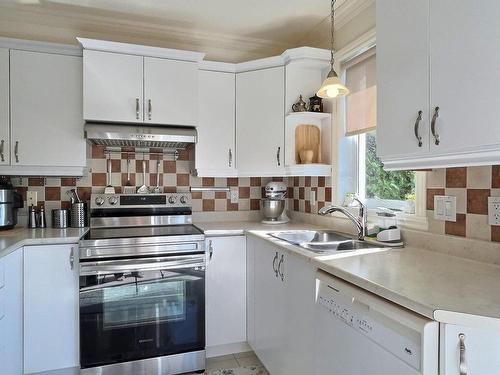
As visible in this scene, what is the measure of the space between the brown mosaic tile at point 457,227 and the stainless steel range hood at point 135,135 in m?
1.66

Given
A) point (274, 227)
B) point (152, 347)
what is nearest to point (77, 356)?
point (152, 347)

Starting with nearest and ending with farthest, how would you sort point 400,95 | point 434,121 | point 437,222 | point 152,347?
point 434,121, point 400,95, point 437,222, point 152,347

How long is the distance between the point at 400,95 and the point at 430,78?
0.48 feet

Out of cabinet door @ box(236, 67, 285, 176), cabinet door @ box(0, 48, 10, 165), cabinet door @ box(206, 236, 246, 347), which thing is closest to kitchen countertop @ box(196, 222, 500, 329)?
cabinet door @ box(206, 236, 246, 347)

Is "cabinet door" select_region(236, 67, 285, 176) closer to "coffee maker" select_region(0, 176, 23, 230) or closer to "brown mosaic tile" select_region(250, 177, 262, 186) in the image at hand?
"brown mosaic tile" select_region(250, 177, 262, 186)

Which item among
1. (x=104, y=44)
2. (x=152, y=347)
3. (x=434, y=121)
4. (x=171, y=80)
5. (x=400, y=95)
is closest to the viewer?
(x=434, y=121)

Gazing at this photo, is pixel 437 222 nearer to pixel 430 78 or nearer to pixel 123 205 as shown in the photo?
pixel 430 78

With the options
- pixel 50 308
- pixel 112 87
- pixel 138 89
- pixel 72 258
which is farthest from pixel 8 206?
pixel 138 89

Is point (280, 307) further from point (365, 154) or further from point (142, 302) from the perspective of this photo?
point (365, 154)

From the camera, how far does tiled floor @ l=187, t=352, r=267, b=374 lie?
224 centimetres

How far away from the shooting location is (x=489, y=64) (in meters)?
0.99

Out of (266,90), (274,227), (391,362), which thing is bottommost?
(391,362)

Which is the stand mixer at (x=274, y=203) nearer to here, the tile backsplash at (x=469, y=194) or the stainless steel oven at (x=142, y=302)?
the stainless steel oven at (x=142, y=302)

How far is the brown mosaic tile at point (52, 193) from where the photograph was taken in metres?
2.46
